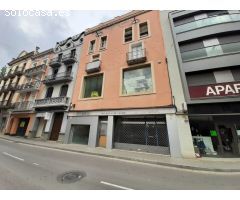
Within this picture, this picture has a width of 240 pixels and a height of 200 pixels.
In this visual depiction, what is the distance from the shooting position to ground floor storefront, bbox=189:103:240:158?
27.9 ft

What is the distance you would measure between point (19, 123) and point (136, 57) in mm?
21155

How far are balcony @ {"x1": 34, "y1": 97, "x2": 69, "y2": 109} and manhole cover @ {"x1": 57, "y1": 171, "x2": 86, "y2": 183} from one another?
10.2 m

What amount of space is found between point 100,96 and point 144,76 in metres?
4.89

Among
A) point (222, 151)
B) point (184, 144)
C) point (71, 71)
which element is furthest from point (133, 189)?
point (71, 71)

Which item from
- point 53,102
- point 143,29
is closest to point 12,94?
point 53,102

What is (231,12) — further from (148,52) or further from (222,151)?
(222,151)

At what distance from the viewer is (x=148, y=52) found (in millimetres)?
12188

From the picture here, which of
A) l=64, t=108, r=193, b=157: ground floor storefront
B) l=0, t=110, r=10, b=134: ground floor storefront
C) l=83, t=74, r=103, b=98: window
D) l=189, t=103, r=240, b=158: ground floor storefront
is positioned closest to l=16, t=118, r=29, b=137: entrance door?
l=0, t=110, r=10, b=134: ground floor storefront

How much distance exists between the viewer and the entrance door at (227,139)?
8.65m

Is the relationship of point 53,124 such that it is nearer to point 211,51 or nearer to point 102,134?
point 102,134

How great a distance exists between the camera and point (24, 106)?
18.8m

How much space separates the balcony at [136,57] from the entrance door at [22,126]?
18.2 m

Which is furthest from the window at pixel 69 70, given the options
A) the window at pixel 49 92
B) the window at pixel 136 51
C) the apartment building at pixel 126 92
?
the window at pixel 136 51

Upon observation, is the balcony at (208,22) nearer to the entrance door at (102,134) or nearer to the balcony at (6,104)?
the entrance door at (102,134)
